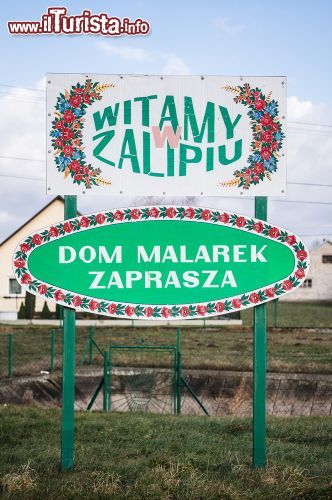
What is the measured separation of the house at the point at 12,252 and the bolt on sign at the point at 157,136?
37485 millimetres

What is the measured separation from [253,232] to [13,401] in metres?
9.91

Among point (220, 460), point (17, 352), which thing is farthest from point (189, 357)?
point (220, 460)

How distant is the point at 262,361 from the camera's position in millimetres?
6484

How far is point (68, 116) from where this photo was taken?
6.84 meters

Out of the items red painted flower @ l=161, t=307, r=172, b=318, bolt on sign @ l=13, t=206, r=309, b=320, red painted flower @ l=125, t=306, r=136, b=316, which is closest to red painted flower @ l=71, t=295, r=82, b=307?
bolt on sign @ l=13, t=206, r=309, b=320

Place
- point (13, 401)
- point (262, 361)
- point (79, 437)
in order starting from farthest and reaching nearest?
point (13, 401) < point (79, 437) < point (262, 361)

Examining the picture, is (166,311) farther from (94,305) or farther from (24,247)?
(24,247)

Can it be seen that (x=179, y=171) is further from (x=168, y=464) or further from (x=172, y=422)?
(x=172, y=422)

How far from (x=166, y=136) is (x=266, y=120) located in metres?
0.98

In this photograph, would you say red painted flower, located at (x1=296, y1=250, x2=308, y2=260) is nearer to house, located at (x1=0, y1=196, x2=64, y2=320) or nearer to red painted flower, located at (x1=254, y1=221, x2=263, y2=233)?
red painted flower, located at (x1=254, y1=221, x2=263, y2=233)

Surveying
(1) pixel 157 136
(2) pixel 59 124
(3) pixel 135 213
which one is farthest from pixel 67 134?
(3) pixel 135 213

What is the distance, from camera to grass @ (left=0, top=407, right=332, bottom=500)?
573cm

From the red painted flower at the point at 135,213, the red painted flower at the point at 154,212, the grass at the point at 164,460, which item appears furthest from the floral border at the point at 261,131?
the grass at the point at 164,460

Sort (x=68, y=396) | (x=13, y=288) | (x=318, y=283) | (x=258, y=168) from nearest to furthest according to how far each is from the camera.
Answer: (x=68, y=396) < (x=258, y=168) < (x=13, y=288) < (x=318, y=283)
